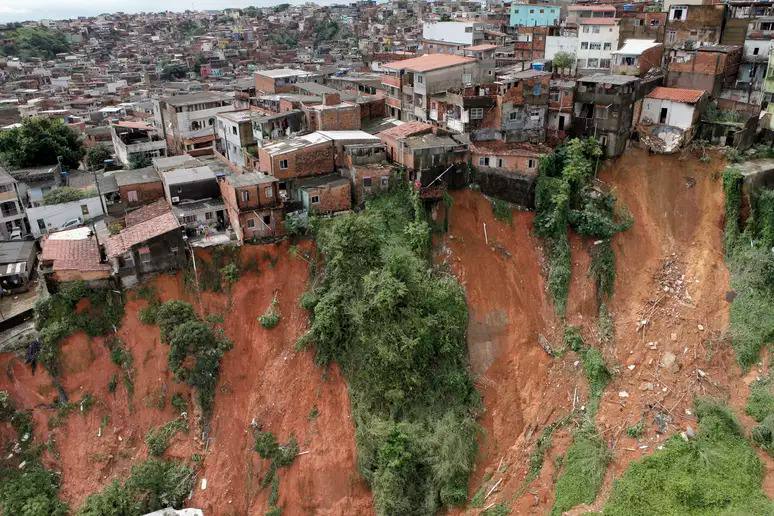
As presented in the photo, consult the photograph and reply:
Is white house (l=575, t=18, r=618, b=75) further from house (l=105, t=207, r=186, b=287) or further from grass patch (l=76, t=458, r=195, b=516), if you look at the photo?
grass patch (l=76, t=458, r=195, b=516)

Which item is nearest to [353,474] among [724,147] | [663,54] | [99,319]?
[99,319]

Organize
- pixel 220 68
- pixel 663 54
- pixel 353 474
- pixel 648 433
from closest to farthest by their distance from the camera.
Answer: pixel 648 433
pixel 353 474
pixel 663 54
pixel 220 68

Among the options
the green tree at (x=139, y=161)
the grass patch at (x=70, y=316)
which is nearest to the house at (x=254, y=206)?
the grass patch at (x=70, y=316)

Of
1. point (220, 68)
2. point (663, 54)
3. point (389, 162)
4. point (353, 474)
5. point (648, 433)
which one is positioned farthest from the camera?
point (220, 68)

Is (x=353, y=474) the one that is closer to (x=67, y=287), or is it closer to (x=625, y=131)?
(x=67, y=287)

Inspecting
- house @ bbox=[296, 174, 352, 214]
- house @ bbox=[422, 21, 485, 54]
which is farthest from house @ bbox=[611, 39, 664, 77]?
house @ bbox=[422, 21, 485, 54]

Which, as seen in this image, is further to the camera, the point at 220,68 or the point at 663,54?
the point at 220,68

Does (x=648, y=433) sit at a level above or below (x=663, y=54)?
below

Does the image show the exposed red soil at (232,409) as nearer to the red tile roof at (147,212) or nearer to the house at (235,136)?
the red tile roof at (147,212)
